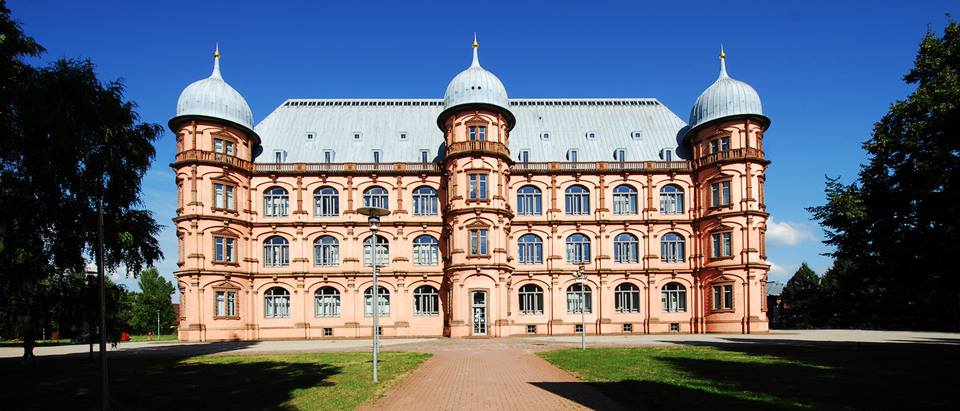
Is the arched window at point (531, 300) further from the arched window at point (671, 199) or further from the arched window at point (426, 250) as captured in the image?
the arched window at point (671, 199)

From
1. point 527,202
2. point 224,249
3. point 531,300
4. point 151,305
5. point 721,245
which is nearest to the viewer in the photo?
point 224,249

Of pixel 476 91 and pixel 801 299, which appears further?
pixel 801 299

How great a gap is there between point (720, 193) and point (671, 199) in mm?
3929

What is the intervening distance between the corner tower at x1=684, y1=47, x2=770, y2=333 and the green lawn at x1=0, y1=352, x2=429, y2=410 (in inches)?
1166

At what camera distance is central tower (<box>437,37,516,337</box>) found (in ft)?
146

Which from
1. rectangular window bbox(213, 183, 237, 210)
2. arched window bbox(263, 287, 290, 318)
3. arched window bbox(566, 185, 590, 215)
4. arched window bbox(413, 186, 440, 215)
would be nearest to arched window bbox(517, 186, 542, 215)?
arched window bbox(566, 185, 590, 215)

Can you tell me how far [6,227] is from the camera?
66.8 ft

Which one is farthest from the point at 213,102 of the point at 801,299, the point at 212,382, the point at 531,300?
the point at 801,299

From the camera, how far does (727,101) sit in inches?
1871

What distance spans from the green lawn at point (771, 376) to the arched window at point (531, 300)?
20.3 metres

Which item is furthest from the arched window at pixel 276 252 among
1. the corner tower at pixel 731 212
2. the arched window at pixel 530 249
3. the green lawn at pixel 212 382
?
the corner tower at pixel 731 212

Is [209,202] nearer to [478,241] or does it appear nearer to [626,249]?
[478,241]

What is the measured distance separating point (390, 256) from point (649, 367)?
30659 millimetres

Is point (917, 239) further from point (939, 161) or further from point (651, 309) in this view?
point (651, 309)
